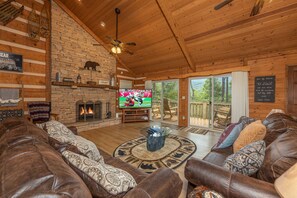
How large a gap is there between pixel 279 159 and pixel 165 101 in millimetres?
5476

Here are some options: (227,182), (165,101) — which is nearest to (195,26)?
(165,101)

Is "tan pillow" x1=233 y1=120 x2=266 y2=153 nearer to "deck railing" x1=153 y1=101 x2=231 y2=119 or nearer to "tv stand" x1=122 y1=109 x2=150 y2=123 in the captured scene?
"deck railing" x1=153 y1=101 x2=231 y2=119

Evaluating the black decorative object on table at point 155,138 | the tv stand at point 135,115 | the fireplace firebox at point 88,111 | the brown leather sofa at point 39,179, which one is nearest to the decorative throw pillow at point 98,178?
the brown leather sofa at point 39,179

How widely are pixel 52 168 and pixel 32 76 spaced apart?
15.3ft

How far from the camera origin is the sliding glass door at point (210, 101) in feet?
15.6

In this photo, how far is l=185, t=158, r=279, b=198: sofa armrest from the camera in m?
0.94

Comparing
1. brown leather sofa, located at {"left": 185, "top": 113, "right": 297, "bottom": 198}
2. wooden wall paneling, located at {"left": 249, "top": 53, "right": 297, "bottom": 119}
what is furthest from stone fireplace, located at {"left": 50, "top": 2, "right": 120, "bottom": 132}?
wooden wall paneling, located at {"left": 249, "top": 53, "right": 297, "bottom": 119}

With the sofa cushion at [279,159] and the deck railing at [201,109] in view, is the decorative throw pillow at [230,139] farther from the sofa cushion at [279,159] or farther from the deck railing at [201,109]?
the deck railing at [201,109]

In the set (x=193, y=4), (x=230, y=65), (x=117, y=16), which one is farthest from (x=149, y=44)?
(x=230, y=65)

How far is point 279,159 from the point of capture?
107 cm

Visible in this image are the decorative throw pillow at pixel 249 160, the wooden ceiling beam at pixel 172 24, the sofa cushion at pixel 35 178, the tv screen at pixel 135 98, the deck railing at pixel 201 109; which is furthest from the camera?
the tv screen at pixel 135 98

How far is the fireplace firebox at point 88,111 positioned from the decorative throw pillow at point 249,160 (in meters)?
4.98

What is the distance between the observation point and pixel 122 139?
153 inches

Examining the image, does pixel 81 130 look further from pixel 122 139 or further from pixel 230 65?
pixel 230 65
